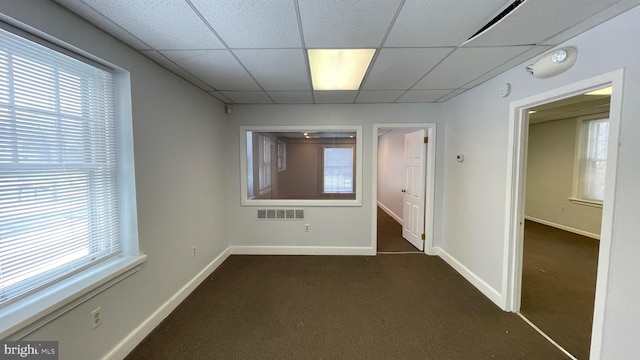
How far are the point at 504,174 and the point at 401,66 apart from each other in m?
1.49

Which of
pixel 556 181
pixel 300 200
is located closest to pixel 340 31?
pixel 300 200

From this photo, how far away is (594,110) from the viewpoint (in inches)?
163

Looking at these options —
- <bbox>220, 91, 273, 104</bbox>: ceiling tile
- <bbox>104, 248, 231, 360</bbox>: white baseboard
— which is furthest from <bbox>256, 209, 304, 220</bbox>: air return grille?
<bbox>220, 91, 273, 104</bbox>: ceiling tile

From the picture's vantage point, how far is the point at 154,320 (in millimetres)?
2039

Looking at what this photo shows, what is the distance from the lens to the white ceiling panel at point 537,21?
4.32 feet

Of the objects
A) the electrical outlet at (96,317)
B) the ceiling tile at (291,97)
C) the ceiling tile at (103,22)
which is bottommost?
the electrical outlet at (96,317)

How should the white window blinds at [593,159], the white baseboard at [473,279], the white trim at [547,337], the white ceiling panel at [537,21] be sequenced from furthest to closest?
the white window blinds at [593,159] < the white baseboard at [473,279] < the white trim at [547,337] < the white ceiling panel at [537,21]

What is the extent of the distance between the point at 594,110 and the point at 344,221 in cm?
500

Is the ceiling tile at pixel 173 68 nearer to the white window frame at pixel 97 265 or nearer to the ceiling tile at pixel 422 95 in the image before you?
the white window frame at pixel 97 265

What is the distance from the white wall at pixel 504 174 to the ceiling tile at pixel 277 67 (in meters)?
1.99

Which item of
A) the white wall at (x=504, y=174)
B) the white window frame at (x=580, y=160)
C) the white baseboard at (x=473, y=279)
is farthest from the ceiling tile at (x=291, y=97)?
the white window frame at (x=580, y=160)

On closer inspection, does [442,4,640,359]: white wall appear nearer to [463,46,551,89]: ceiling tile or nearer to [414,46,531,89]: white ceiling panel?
[463,46,551,89]: ceiling tile

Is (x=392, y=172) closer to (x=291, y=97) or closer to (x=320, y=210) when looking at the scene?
(x=320, y=210)

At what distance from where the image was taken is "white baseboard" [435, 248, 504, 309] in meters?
2.38
